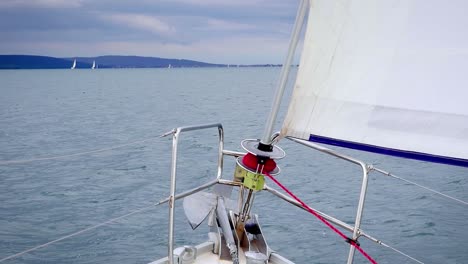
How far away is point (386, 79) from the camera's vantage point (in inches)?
91.4

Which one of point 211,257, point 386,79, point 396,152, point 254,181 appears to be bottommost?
point 211,257

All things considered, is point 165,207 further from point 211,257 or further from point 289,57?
point 289,57

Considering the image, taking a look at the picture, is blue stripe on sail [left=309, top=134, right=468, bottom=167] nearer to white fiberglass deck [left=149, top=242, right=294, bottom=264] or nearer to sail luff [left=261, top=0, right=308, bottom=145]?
sail luff [left=261, top=0, right=308, bottom=145]

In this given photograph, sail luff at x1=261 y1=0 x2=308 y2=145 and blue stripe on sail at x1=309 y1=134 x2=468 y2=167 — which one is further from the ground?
sail luff at x1=261 y1=0 x2=308 y2=145

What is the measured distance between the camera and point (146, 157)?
52.2 ft

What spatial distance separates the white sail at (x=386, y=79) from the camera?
7.07 feet

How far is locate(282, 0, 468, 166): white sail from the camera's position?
216 cm

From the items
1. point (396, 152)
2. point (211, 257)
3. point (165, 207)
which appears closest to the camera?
point (396, 152)

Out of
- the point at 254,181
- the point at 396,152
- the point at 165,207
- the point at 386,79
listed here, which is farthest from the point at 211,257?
the point at 165,207

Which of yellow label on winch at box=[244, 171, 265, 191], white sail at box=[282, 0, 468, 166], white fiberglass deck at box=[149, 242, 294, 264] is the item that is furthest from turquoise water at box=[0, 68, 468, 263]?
white sail at box=[282, 0, 468, 166]

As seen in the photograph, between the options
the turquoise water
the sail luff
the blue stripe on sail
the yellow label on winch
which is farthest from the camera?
the turquoise water

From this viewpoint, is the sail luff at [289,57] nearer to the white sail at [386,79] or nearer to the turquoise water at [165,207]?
the white sail at [386,79]

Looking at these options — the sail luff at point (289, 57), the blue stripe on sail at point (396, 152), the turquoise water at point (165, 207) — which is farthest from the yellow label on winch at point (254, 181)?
the turquoise water at point (165, 207)

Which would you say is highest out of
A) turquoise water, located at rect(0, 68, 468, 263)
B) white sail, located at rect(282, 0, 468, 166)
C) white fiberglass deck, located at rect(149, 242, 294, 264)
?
white sail, located at rect(282, 0, 468, 166)
